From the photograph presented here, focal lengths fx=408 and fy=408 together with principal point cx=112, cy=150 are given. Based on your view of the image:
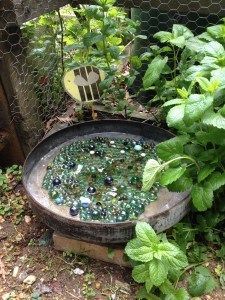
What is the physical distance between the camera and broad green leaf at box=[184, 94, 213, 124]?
1.16 metres

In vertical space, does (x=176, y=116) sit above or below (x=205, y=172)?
above

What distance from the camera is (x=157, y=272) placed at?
1.22 metres

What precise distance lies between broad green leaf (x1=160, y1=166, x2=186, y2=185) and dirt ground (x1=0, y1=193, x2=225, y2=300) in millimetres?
435

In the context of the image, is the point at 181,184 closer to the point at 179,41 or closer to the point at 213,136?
the point at 213,136

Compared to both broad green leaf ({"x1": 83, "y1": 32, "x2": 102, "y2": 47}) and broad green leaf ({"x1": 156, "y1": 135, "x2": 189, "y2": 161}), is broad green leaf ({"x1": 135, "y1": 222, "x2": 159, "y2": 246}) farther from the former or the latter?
broad green leaf ({"x1": 83, "y1": 32, "x2": 102, "y2": 47})

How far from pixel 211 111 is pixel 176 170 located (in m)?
0.22

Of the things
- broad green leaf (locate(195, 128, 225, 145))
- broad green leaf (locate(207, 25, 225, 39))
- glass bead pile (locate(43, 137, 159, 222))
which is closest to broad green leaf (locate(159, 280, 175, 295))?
glass bead pile (locate(43, 137, 159, 222))

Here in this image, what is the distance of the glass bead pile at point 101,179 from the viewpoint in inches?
59.6

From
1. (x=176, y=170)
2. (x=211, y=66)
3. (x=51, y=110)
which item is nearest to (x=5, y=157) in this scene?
(x=51, y=110)

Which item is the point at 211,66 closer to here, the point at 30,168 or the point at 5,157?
the point at 30,168

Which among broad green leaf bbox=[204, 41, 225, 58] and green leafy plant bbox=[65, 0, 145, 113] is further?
green leafy plant bbox=[65, 0, 145, 113]

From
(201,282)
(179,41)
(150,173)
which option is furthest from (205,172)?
(179,41)

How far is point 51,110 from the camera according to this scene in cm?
205

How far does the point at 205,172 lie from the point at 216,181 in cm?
5
